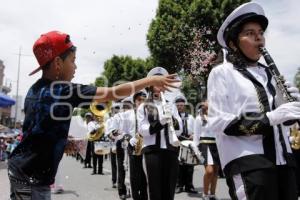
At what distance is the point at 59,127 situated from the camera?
3111 mm

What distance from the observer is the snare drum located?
8.73m

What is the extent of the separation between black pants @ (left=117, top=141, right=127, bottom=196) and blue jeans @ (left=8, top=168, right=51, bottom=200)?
6.15 metres

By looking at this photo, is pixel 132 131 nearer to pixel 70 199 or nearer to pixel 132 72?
pixel 70 199

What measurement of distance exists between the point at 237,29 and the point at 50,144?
1.62 metres

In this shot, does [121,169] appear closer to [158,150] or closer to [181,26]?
[158,150]

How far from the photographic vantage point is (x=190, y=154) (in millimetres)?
8859

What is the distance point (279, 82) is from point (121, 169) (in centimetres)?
714

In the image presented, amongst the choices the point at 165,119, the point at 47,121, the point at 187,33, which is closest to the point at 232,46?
the point at 47,121

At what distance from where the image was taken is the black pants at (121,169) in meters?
9.15

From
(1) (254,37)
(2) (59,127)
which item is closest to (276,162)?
(1) (254,37)

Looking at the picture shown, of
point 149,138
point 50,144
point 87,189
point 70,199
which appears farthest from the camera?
point 87,189

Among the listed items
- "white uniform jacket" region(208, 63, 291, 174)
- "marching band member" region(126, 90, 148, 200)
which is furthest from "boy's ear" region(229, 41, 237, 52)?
"marching band member" region(126, 90, 148, 200)

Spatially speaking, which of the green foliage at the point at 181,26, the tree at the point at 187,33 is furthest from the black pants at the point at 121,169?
the green foliage at the point at 181,26

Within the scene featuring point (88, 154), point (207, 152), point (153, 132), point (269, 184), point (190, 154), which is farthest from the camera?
point (88, 154)
